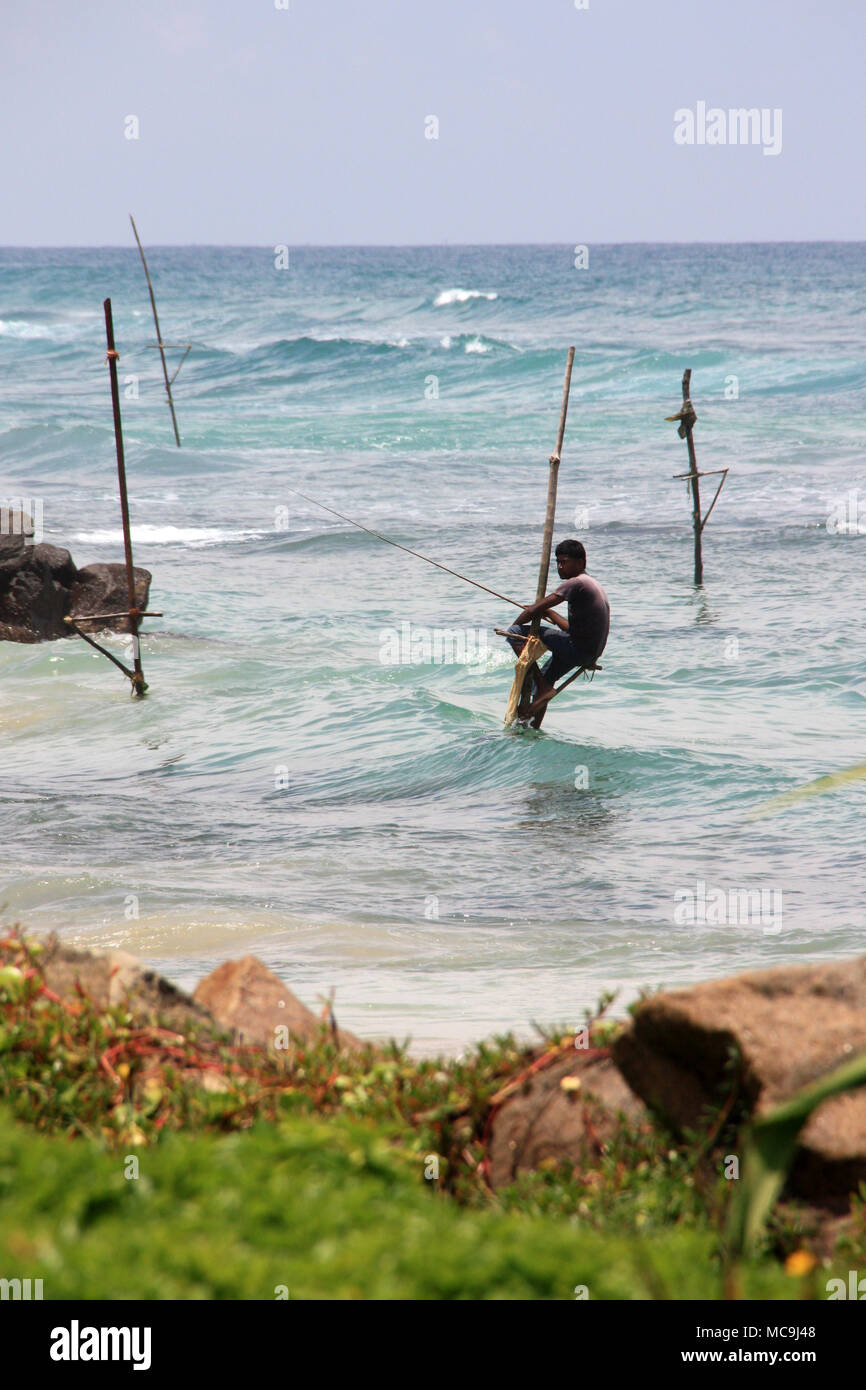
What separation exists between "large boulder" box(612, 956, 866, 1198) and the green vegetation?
0.38 feet

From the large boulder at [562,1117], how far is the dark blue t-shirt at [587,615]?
6706 mm

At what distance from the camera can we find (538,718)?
420 inches

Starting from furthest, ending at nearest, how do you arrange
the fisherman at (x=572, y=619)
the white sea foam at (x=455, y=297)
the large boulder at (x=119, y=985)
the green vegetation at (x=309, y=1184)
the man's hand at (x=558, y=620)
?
the white sea foam at (x=455, y=297) < the man's hand at (x=558, y=620) < the fisherman at (x=572, y=619) < the large boulder at (x=119, y=985) < the green vegetation at (x=309, y=1184)

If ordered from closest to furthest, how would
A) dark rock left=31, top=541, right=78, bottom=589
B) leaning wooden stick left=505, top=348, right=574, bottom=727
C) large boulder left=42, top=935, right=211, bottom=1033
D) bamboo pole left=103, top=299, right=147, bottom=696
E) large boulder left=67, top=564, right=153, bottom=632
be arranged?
large boulder left=42, top=935, right=211, bottom=1033 < bamboo pole left=103, top=299, right=147, bottom=696 < leaning wooden stick left=505, top=348, right=574, bottom=727 < large boulder left=67, top=564, right=153, bottom=632 < dark rock left=31, top=541, right=78, bottom=589

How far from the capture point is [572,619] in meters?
10.2

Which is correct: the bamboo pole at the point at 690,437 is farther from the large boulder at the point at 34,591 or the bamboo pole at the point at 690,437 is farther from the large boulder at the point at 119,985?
the large boulder at the point at 119,985

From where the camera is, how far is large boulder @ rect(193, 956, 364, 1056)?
12.7ft

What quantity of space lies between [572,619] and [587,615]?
154 millimetres

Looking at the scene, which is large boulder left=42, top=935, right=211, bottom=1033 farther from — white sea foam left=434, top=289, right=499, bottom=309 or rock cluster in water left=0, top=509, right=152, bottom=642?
white sea foam left=434, top=289, right=499, bottom=309

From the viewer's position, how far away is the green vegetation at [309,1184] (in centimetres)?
231

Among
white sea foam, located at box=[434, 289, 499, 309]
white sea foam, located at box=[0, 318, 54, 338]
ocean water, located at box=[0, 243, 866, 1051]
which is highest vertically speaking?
white sea foam, located at box=[434, 289, 499, 309]

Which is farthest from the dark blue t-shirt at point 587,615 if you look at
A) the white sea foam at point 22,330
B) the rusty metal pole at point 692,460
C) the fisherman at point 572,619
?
the white sea foam at point 22,330

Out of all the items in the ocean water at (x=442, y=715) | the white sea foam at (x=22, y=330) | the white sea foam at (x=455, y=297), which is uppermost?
the white sea foam at (x=455, y=297)

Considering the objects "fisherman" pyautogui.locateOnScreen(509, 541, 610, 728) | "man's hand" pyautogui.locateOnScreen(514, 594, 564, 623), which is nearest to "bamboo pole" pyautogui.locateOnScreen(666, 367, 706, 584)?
"fisherman" pyautogui.locateOnScreen(509, 541, 610, 728)
